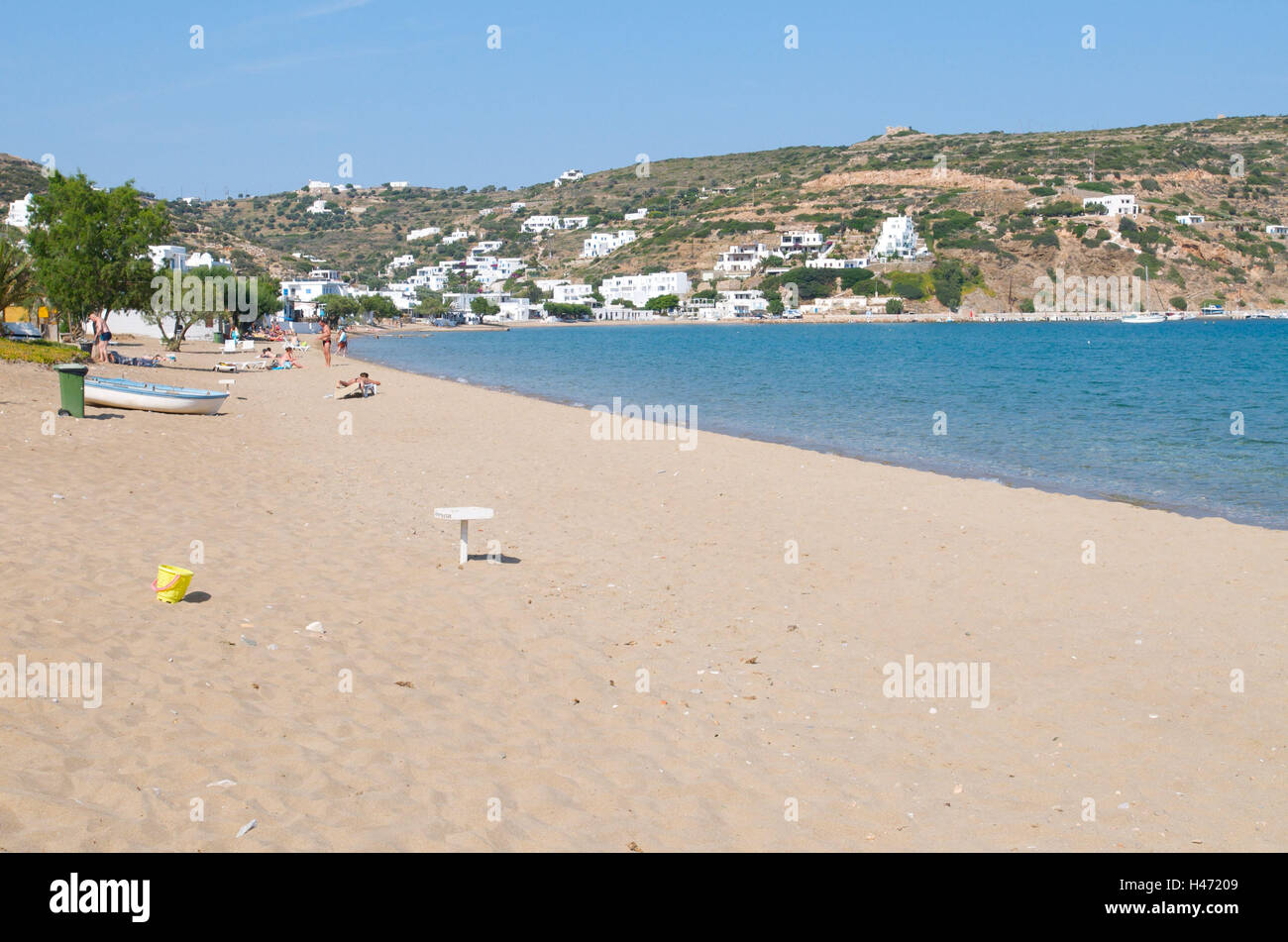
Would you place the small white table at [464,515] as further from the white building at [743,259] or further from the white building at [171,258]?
the white building at [743,259]

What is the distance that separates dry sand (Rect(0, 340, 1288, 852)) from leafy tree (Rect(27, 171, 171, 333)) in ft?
78.5

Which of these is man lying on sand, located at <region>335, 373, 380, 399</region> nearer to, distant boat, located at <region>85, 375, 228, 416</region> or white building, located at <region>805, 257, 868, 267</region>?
distant boat, located at <region>85, 375, 228, 416</region>

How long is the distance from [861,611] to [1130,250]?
478 ft

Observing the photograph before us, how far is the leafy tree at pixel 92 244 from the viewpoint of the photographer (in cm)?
3456

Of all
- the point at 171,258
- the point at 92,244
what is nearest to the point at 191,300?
the point at 92,244

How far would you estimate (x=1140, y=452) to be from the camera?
2228 cm

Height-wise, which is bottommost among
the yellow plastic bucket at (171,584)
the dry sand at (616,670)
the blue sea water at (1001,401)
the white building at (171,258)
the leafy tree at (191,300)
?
the dry sand at (616,670)

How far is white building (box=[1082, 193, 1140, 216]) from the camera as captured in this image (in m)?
141

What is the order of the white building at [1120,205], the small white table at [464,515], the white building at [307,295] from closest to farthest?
the small white table at [464,515]
the white building at [307,295]
the white building at [1120,205]

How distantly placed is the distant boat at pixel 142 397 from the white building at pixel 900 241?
144m

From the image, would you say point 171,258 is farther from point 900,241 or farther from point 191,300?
point 900,241

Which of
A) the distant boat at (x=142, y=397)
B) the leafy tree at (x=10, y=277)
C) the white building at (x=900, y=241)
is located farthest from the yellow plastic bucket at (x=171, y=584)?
the white building at (x=900, y=241)

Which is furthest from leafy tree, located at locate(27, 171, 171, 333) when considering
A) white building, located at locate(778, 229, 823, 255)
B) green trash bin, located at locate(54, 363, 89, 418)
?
white building, located at locate(778, 229, 823, 255)
